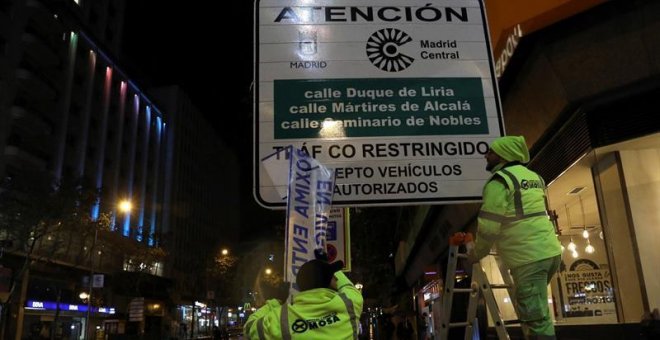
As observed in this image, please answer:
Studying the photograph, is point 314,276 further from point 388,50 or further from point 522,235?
point 388,50

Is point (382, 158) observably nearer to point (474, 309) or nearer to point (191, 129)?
point (474, 309)

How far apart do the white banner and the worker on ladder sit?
954 millimetres

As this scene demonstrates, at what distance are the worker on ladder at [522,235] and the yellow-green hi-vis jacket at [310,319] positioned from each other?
1.01m

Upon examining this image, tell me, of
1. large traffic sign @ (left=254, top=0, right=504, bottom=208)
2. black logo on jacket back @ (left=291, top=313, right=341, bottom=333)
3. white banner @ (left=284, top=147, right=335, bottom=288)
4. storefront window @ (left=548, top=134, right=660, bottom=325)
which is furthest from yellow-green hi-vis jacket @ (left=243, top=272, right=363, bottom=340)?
storefront window @ (left=548, top=134, right=660, bottom=325)

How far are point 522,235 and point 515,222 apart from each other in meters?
0.08

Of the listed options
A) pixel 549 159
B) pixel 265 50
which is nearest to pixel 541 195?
pixel 265 50

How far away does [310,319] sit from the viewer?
2.67m

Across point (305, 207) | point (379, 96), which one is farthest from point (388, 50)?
point (305, 207)

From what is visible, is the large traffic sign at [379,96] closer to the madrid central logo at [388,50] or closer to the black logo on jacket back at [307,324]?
the madrid central logo at [388,50]

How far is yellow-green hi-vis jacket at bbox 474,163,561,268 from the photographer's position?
3133 mm

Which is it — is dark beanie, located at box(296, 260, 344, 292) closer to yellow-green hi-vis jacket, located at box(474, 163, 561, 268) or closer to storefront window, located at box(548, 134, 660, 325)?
yellow-green hi-vis jacket, located at box(474, 163, 561, 268)

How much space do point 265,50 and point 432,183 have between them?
4.97ft

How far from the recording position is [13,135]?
38500mm

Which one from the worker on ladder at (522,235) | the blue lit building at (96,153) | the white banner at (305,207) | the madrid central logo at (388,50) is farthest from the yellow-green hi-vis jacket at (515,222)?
the blue lit building at (96,153)
